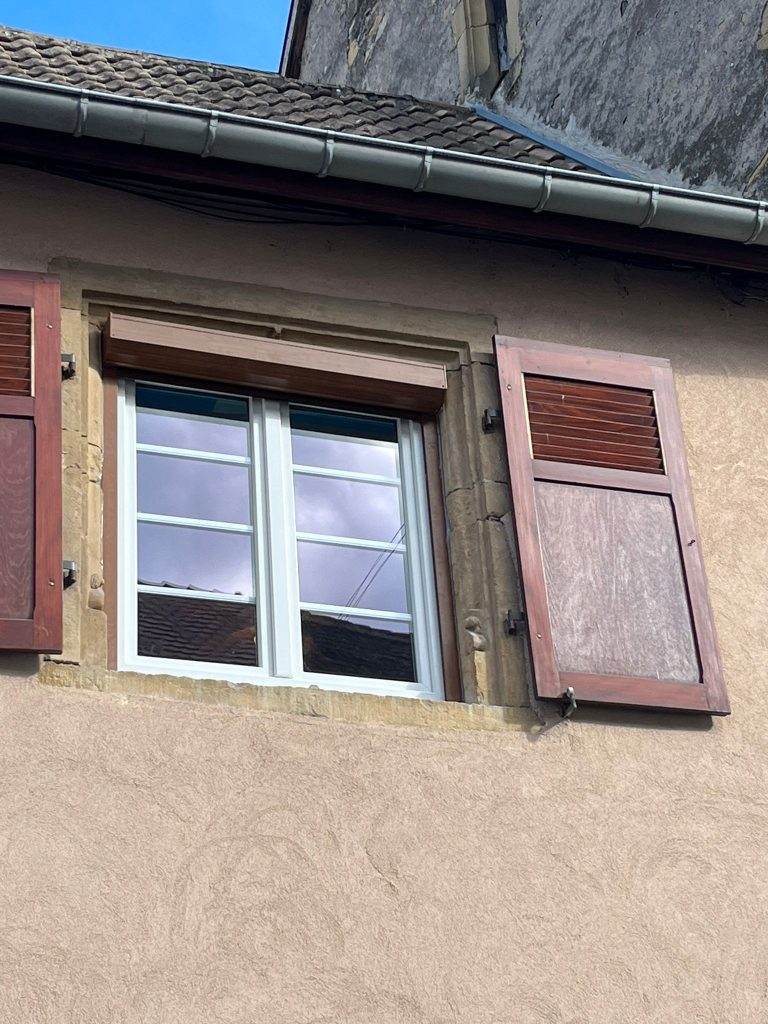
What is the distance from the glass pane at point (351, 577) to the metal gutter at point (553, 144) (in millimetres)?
2483

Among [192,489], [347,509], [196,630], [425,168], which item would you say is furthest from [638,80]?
[196,630]

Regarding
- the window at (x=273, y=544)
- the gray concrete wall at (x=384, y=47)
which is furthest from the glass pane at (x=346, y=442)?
the gray concrete wall at (x=384, y=47)

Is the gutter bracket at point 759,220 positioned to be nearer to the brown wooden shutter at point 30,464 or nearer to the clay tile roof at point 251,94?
the clay tile roof at point 251,94

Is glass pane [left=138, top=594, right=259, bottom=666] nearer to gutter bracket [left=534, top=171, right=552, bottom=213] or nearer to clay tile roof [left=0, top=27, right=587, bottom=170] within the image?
gutter bracket [left=534, top=171, right=552, bottom=213]

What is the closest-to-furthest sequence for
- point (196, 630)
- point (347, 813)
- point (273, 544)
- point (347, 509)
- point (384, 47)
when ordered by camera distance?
point (347, 813) < point (196, 630) < point (273, 544) < point (347, 509) < point (384, 47)

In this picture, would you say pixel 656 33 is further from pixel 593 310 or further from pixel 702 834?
pixel 702 834

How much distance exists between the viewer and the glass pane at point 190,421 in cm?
534

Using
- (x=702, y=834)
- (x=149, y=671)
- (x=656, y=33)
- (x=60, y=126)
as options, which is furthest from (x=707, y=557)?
(x=656, y=33)

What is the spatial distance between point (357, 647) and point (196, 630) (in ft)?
1.63

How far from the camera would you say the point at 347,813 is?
4590 mm

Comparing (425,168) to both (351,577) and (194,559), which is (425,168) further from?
(194,559)

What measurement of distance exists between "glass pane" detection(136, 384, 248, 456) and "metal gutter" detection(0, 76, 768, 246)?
2.52 ft

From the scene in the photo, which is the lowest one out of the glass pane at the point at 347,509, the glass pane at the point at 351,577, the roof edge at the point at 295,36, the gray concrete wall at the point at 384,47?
the glass pane at the point at 351,577

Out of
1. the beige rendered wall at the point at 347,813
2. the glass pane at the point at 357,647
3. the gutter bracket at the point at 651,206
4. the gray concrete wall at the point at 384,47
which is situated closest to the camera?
the beige rendered wall at the point at 347,813
